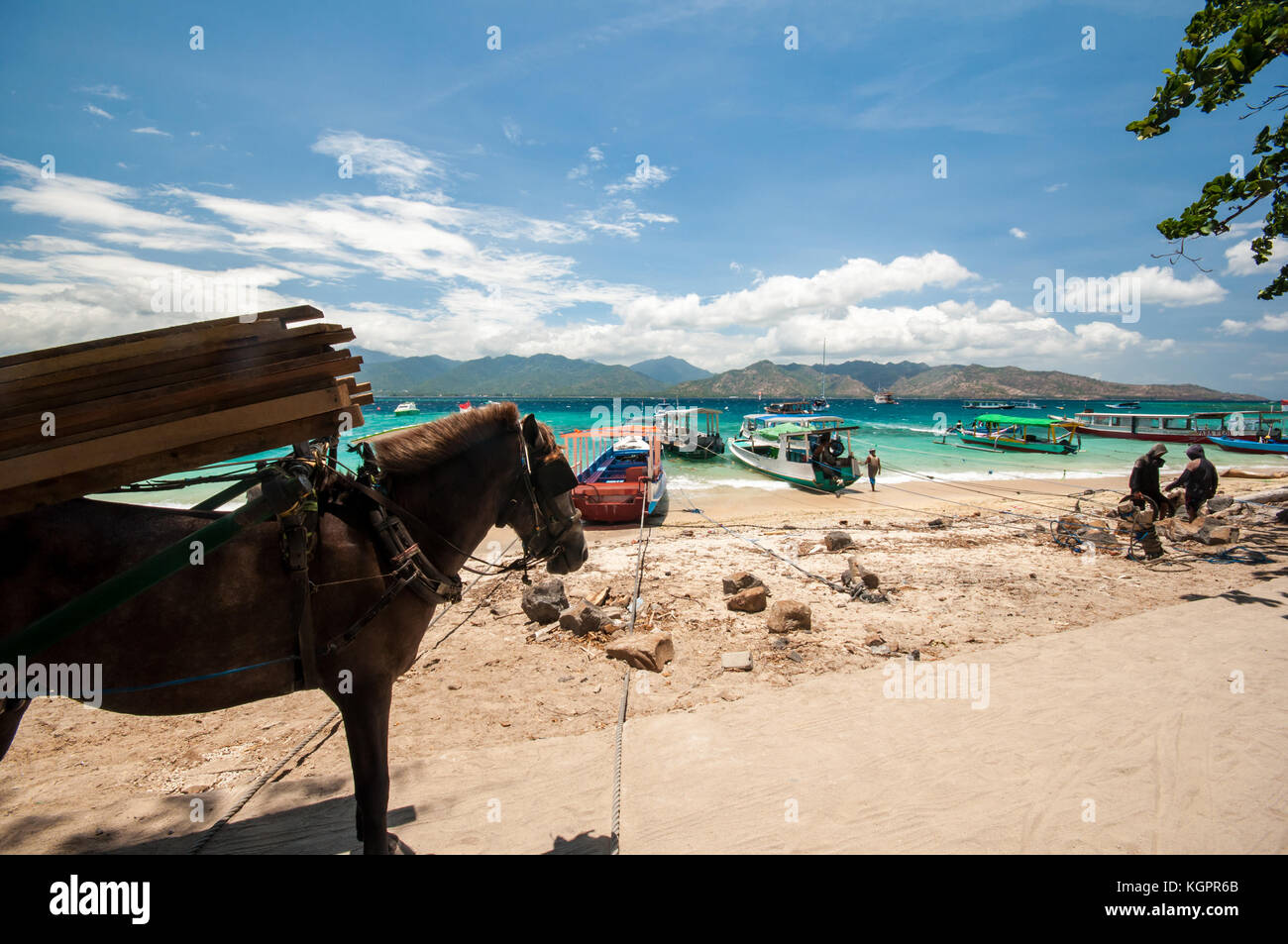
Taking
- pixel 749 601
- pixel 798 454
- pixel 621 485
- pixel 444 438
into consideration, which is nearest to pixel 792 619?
pixel 749 601

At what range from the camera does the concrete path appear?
3492 millimetres

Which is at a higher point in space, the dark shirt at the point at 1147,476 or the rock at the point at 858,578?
the dark shirt at the point at 1147,476

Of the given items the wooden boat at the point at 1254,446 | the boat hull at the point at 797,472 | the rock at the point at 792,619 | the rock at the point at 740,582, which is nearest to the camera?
the rock at the point at 792,619

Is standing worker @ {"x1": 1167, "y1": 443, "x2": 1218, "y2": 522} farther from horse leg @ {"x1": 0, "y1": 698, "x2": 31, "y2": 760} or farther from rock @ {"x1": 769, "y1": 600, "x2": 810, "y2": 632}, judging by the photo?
horse leg @ {"x1": 0, "y1": 698, "x2": 31, "y2": 760}

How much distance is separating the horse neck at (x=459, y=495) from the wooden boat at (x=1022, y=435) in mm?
45247

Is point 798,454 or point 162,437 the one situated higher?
point 162,437

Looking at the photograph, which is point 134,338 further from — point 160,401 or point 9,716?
point 9,716

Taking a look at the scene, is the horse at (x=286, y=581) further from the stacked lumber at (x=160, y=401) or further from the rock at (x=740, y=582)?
the rock at (x=740, y=582)

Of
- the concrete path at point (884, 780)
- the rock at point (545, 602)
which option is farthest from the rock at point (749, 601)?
the rock at point (545, 602)

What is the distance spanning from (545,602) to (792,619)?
3163mm

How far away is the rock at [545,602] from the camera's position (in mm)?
7227

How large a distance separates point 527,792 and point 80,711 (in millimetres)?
4996

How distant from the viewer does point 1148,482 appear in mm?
10305
